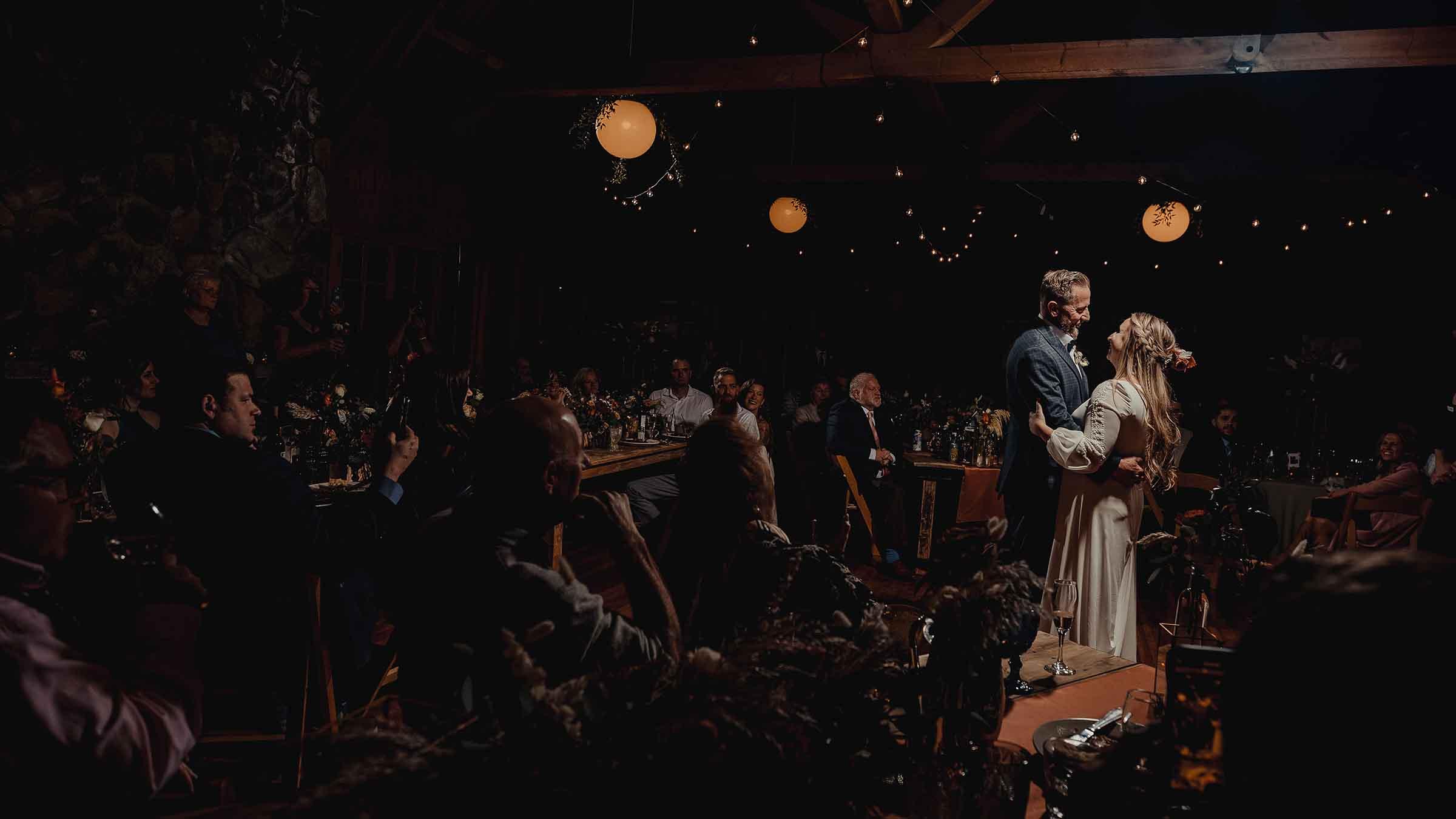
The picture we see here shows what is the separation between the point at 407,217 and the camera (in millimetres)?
7547

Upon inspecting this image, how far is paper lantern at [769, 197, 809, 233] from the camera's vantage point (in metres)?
7.86

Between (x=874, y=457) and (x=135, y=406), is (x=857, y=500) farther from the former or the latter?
(x=135, y=406)

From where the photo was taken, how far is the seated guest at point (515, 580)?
1241 millimetres

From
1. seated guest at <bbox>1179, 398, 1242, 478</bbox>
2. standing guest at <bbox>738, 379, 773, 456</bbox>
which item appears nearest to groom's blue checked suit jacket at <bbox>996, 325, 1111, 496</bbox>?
seated guest at <bbox>1179, 398, 1242, 478</bbox>

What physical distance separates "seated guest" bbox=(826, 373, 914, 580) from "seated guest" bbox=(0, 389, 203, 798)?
5.09 metres

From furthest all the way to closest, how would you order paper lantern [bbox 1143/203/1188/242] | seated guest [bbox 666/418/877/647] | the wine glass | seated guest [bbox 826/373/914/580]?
1. paper lantern [bbox 1143/203/1188/242]
2. seated guest [bbox 826/373/914/580]
3. the wine glass
4. seated guest [bbox 666/418/877/647]

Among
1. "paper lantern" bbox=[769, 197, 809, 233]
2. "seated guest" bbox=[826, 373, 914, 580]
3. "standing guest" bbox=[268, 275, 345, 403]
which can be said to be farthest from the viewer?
"paper lantern" bbox=[769, 197, 809, 233]

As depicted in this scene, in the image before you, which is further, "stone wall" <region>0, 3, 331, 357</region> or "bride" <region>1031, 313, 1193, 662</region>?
"stone wall" <region>0, 3, 331, 357</region>

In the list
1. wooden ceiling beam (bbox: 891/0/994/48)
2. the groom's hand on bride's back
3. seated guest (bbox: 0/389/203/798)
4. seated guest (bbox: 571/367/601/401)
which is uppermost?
wooden ceiling beam (bbox: 891/0/994/48)

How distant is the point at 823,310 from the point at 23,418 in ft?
34.6

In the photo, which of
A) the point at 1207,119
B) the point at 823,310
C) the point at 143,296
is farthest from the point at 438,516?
the point at 823,310

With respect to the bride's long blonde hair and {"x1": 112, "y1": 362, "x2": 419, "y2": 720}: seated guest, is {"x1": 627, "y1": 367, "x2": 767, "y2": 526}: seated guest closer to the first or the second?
the bride's long blonde hair

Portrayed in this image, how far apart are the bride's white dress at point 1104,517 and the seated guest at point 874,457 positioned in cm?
298

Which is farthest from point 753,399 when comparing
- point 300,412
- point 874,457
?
point 300,412
